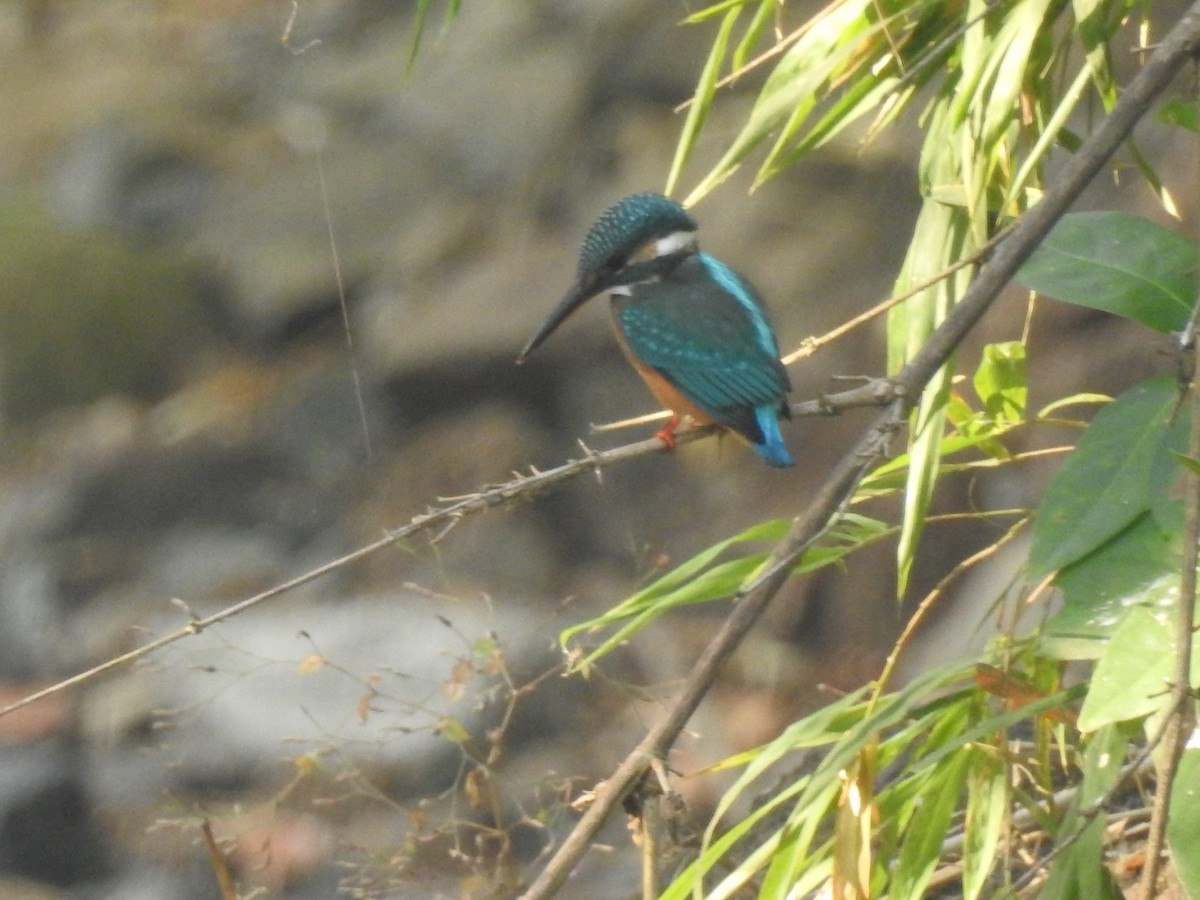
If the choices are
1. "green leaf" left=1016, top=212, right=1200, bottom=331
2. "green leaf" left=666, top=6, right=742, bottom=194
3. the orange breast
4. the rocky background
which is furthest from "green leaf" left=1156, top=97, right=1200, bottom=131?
the rocky background

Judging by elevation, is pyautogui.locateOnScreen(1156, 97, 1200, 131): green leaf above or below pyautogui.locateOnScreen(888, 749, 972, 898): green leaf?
above

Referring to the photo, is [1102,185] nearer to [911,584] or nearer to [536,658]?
[911,584]

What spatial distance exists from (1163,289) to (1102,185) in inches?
80.2

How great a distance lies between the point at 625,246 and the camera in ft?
5.82

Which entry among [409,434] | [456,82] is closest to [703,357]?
[409,434]

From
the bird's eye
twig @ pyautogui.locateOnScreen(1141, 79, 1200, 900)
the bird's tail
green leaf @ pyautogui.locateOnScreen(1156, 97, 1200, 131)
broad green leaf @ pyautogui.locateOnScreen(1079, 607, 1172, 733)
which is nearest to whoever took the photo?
twig @ pyautogui.locateOnScreen(1141, 79, 1200, 900)

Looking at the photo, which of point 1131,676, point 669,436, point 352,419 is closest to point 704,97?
point 669,436

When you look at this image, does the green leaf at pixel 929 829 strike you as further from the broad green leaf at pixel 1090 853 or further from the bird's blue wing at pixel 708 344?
the bird's blue wing at pixel 708 344

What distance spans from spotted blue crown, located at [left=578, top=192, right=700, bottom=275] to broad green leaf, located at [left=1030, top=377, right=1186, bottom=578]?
2.67 feet

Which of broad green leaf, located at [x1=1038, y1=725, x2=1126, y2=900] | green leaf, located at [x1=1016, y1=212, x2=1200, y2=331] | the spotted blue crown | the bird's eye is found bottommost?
broad green leaf, located at [x1=1038, y1=725, x2=1126, y2=900]

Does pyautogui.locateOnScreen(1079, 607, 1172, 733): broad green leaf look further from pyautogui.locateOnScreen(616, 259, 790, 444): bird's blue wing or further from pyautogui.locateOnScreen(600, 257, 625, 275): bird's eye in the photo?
pyautogui.locateOnScreen(600, 257, 625, 275): bird's eye

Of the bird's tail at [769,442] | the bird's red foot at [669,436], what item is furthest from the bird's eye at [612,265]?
the bird's tail at [769,442]

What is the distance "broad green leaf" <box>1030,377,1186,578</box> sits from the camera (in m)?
0.98

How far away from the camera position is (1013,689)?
1.15 m
